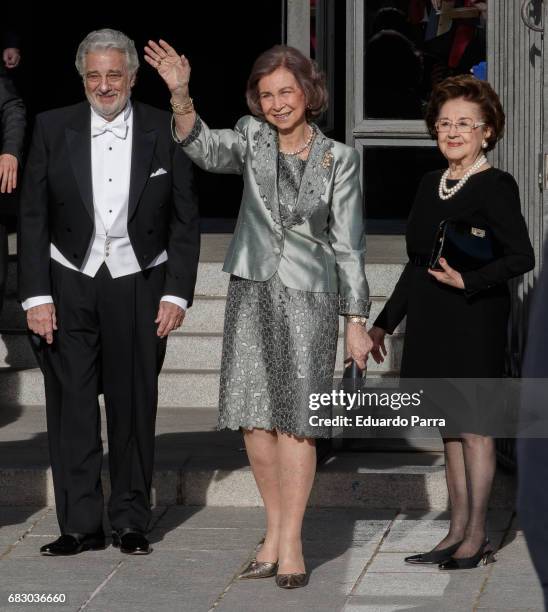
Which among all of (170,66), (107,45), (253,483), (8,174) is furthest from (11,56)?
(170,66)

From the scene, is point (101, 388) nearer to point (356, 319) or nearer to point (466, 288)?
point (356, 319)

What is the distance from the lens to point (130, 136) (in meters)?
5.10

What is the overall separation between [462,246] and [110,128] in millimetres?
1259

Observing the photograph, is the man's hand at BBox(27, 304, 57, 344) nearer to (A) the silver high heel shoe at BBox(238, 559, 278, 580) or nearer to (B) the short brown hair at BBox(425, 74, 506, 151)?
(A) the silver high heel shoe at BBox(238, 559, 278, 580)

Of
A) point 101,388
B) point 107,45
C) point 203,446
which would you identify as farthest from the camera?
point 203,446

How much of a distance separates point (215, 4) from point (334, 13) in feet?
19.1

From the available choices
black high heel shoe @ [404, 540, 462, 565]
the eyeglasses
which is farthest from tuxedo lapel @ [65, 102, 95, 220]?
black high heel shoe @ [404, 540, 462, 565]

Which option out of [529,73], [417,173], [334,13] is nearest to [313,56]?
[334,13]

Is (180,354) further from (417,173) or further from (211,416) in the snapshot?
(417,173)

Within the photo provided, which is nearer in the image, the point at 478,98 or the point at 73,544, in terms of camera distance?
the point at 478,98

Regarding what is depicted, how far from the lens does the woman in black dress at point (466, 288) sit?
4871mm

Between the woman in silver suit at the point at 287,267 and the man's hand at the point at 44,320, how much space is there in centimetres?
67

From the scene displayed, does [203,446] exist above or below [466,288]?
below

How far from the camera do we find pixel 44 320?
5051 mm
